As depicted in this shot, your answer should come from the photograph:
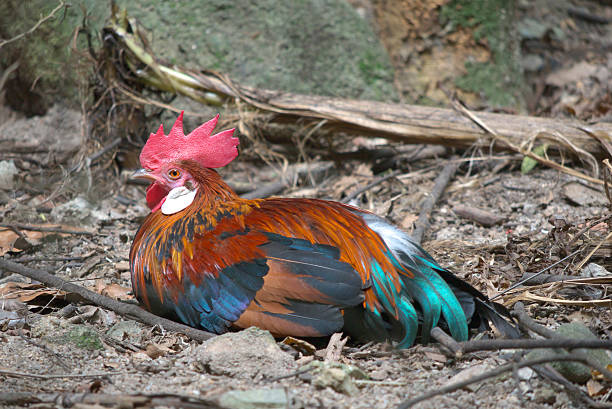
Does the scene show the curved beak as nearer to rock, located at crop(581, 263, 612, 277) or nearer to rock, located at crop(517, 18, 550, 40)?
rock, located at crop(581, 263, 612, 277)

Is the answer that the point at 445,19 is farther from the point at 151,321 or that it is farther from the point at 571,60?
→ the point at 151,321

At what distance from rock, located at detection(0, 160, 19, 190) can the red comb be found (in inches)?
80.2

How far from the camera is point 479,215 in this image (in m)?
4.06

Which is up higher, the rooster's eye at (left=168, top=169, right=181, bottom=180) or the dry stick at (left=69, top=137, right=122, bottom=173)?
the rooster's eye at (left=168, top=169, right=181, bottom=180)

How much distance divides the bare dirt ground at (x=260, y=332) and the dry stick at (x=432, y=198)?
0.33 ft

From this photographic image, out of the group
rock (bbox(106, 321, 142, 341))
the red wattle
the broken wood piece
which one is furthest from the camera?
the broken wood piece

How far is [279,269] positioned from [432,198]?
2.05 meters

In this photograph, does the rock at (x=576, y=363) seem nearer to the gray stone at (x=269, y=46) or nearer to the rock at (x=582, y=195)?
the rock at (x=582, y=195)

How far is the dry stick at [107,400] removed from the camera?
6.05 feet

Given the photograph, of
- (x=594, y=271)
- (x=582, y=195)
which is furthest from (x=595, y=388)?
(x=582, y=195)

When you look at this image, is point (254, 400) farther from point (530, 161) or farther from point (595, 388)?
point (530, 161)

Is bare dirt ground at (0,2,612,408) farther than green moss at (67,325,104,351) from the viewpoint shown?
No

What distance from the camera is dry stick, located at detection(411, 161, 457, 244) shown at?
12.1ft

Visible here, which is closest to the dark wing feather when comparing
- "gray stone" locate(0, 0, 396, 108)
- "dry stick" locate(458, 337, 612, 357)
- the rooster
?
the rooster
